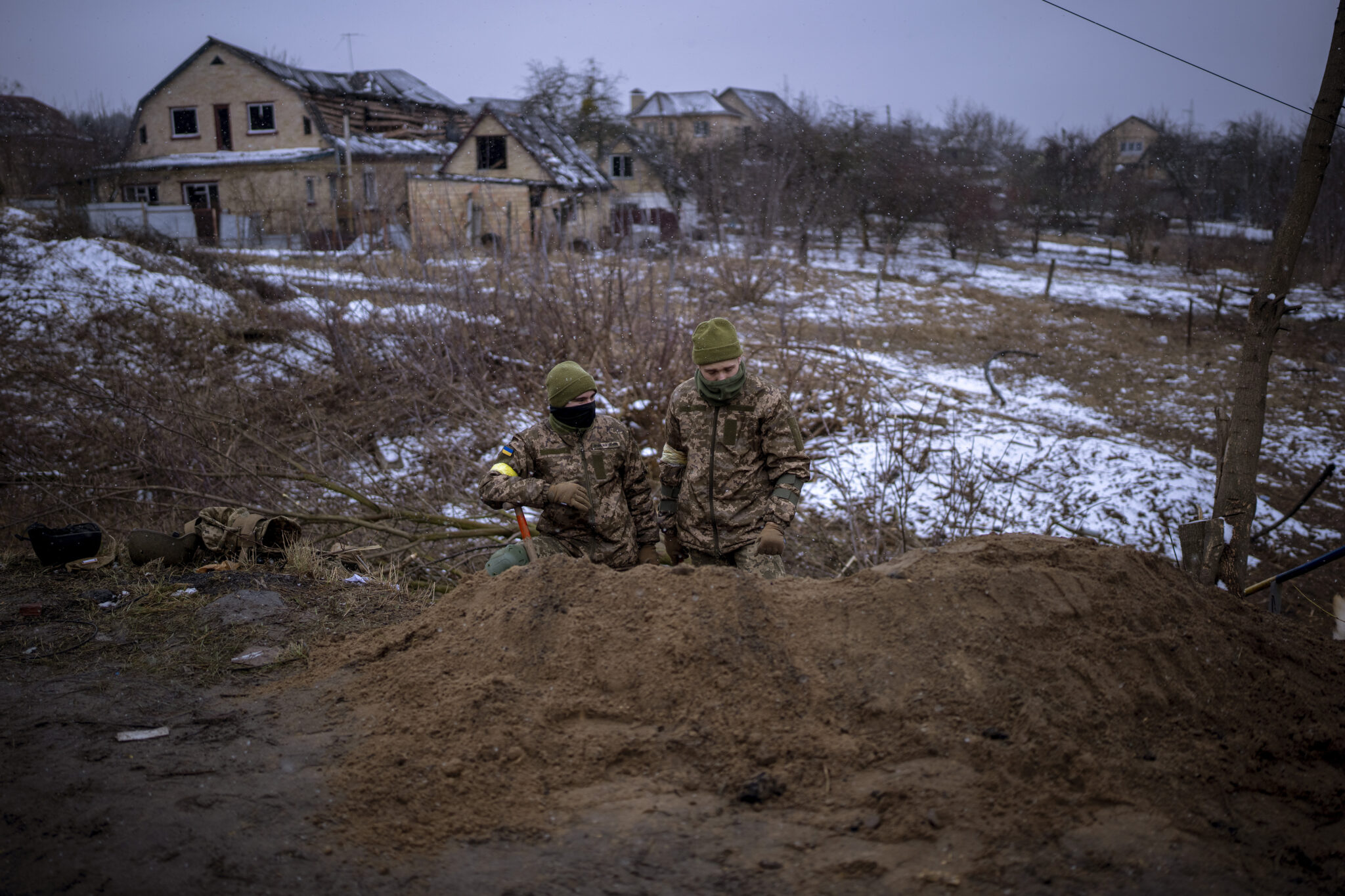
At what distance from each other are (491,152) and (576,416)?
26.9 m

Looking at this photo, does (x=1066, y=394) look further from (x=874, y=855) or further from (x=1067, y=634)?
(x=874, y=855)

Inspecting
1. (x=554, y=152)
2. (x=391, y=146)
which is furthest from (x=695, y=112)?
(x=391, y=146)

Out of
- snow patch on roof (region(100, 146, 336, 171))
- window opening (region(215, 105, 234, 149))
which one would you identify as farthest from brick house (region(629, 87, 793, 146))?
window opening (region(215, 105, 234, 149))

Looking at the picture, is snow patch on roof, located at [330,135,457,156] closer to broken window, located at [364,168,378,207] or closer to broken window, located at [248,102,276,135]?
broken window, located at [364,168,378,207]

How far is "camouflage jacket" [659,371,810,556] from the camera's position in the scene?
13.0 feet

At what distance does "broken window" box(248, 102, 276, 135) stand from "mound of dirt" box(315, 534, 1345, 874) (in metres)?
27.9

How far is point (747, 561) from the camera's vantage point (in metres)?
4.10

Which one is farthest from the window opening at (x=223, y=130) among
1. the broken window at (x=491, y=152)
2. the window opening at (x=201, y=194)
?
the broken window at (x=491, y=152)

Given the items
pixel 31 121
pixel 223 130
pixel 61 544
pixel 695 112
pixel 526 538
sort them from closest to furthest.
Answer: pixel 526 538 → pixel 61 544 → pixel 31 121 → pixel 223 130 → pixel 695 112

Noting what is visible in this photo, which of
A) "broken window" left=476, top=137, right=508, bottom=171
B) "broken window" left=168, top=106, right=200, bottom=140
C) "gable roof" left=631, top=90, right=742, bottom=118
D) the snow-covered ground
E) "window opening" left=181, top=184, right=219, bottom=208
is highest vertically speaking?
"gable roof" left=631, top=90, right=742, bottom=118

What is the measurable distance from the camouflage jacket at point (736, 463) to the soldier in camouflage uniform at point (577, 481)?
246 millimetres

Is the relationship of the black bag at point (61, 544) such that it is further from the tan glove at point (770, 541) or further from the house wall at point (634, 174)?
the house wall at point (634, 174)

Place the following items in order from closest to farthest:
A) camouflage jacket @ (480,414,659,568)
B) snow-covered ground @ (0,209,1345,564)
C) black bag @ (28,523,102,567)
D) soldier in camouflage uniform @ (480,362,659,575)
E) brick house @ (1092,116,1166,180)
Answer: soldier in camouflage uniform @ (480,362,659,575)
camouflage jacket @ (480,414,659,568)
black bag @ (28,523,102,567)
snow-covered ground @ (0,209,1345,564)
brick house @ (1092,116,1166,180)

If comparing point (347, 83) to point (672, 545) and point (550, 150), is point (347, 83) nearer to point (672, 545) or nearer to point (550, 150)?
point (550, 150)
